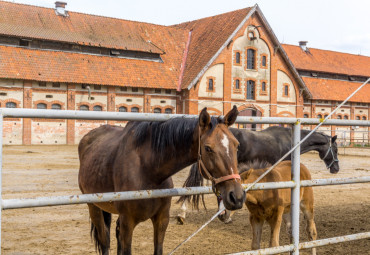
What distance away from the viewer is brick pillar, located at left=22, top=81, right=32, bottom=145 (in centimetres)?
3070

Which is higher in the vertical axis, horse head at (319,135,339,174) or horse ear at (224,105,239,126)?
horse ear at (224,105,239,126)

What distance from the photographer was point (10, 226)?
7449 millimetres

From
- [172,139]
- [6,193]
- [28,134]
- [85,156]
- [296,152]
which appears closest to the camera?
[172,139]

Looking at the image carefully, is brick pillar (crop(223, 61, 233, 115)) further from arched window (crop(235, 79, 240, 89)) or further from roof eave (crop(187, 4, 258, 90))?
roof eave (crop(187, 4, 258, 90))

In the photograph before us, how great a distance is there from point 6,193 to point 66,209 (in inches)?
92.7

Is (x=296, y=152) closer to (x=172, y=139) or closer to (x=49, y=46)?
(x=172, y=139)

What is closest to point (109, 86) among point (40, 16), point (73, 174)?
point (40, 16)

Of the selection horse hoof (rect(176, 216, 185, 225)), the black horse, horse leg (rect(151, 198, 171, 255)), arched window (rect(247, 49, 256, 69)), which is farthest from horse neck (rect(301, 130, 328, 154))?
arched window (rect(247, 49, 256, 69))

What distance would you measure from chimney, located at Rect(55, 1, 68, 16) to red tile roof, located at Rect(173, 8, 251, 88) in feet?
36.5

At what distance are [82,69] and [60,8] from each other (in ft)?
20.8

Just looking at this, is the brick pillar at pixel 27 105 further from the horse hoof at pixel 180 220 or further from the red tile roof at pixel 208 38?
the horse hoof at pixel 180 220

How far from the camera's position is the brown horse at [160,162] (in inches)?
113

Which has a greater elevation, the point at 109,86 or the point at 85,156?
the point at 109,86

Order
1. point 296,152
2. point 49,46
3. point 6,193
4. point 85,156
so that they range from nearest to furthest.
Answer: point 296,152 → point 85,156 → point 6,193 → point 49,46
